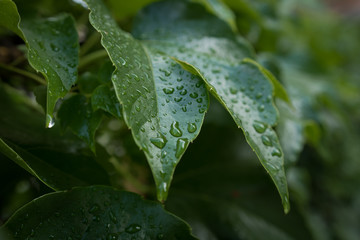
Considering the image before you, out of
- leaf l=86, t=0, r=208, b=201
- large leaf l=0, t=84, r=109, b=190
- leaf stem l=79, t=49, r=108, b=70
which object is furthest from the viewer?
leaf stem l=79, t=49, r=108, b=70

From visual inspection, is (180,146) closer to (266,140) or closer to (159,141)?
(159,141)

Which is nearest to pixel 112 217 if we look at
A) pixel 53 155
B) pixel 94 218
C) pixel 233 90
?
pixel 94 218

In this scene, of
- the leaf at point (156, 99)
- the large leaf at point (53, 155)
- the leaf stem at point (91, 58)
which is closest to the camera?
the leaf at point (156, 99)

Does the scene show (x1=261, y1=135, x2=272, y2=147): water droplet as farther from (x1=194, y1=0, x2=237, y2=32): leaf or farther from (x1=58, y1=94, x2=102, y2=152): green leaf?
(x1=194, y1=0, x2=237, y2=32): leaf

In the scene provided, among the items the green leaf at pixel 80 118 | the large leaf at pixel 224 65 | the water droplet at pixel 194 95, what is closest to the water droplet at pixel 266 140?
the large leaf at pixel 224 65

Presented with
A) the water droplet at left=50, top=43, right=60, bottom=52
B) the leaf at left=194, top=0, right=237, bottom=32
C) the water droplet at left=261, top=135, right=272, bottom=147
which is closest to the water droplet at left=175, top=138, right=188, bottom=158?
the water droplet at left=261, top=135, right=272, bottom=147

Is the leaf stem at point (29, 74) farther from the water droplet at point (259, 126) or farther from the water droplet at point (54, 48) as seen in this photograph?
the water droplet at point (259, 126)

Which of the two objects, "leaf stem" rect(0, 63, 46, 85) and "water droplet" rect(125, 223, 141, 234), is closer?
"water droplet" rect(125, 223, 141, 234)
